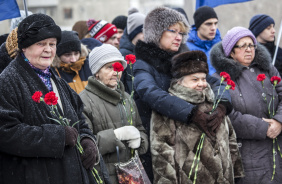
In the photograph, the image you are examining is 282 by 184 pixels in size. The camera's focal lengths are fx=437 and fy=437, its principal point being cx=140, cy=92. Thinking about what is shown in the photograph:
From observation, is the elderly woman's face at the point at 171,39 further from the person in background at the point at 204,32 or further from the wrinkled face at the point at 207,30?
the wrinkled face at the point at 207,30

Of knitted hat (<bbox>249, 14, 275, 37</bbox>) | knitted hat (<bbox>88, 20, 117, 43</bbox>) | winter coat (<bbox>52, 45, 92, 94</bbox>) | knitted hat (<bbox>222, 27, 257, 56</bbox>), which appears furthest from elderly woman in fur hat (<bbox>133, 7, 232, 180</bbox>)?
knitted hat (<bbox>249, 14, 275, 37</bbox>)

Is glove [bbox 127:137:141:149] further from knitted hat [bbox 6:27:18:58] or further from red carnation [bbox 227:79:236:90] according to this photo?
knitted hat [bbox 6:27:18:58]

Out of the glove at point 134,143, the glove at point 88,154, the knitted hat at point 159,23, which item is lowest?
the glove at point 134,143

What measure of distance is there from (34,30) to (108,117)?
1134mm

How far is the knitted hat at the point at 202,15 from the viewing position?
5750 mm

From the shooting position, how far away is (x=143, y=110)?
13.7 ft

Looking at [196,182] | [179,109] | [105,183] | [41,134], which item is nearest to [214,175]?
[196,182]

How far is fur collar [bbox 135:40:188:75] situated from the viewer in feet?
13.9

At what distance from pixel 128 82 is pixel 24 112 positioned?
1.84 meters

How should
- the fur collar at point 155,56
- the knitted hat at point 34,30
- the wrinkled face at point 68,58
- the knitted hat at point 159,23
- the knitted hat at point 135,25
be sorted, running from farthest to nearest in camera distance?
the knitted hat at point 135,25, the wrinkled face at point 68,58, the knitted hat at point 159,23, the fur collar at point 155,56, the knitted hat at point 34,30

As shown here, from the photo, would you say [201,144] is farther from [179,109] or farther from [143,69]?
[143,69]

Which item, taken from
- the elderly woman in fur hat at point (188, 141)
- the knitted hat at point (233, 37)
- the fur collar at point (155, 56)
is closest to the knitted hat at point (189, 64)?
the elderly woman in fur hat at point (188, 141)

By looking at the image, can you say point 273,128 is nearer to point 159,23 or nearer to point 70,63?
point 159,23

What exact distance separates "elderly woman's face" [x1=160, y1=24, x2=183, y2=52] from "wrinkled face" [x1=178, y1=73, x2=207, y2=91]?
50 cm
